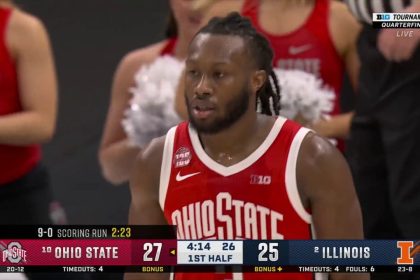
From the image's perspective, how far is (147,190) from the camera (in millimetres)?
1511

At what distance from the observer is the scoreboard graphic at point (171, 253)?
1.50 meters

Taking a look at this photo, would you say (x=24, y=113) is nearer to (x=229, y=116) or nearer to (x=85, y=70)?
(x=85, y=70)

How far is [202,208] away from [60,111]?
0.36 m

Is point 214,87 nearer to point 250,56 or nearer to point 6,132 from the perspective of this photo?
point 250,56

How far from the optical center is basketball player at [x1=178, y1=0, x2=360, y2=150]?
1.64 metres

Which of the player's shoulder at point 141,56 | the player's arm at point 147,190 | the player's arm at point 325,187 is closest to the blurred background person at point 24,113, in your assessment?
the player's shoulder at point 141,56

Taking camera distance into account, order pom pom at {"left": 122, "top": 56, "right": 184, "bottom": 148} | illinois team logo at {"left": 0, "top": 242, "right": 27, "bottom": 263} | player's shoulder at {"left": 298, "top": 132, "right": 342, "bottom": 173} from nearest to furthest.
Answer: player's shoulder at {"left": 298, "top": 132, "right": 342, "bottom": 173} < illinois team logo at {"left": 0, "top": 242, "right": 27, "bottom": 263} < pom pom at {"left": 122, "top": 56, "right": 184, "bottom": 148}

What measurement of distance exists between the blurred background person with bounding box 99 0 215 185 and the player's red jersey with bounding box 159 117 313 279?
18 centimetres

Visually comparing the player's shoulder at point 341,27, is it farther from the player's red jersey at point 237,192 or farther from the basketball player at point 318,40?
the player's red jersey at point 237,192

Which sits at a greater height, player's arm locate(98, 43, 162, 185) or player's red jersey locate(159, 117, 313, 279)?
player's arm locate(98, 43, 162, 185)

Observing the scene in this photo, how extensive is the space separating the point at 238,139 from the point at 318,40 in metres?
0.27

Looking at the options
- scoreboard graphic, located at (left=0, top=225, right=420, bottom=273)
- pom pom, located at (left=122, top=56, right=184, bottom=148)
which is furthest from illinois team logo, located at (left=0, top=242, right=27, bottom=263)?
pom pom, located at (left=122, top=56, right=184, bottom=148)

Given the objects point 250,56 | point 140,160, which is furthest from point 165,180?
point 250,56

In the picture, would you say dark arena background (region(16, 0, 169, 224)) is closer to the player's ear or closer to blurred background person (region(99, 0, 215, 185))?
blurred background person (region(99, 0, 215, 185))
